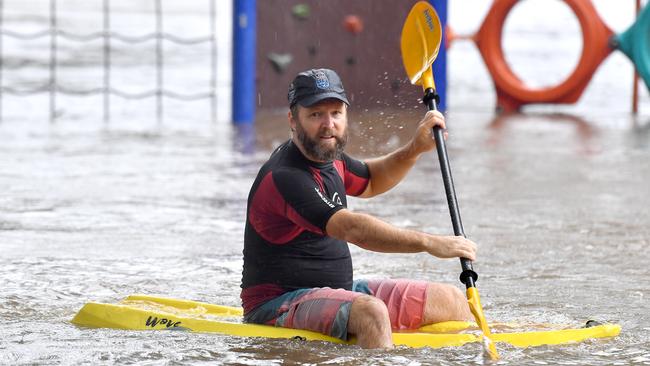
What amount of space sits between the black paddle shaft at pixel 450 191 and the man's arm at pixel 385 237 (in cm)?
19

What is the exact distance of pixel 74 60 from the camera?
877 inches

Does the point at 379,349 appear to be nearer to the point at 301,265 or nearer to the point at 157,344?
the point at 301,265

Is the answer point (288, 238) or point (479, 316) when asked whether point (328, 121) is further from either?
point (479, 316)

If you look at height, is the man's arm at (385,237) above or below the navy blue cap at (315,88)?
below

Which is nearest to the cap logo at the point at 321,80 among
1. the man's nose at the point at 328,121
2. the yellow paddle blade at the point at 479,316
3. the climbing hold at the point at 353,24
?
the man's nose at the point at 328,121

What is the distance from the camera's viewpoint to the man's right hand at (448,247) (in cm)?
489

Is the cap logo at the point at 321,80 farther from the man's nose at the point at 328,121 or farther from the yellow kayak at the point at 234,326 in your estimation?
the yellow kayak at the point at 234,326

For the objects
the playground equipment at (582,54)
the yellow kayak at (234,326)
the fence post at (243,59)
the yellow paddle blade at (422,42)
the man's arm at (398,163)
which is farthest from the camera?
the playground equipment at (582,54)

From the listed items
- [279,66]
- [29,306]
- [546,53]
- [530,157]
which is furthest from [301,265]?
[546,53]

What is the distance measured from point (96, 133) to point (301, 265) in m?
8.70

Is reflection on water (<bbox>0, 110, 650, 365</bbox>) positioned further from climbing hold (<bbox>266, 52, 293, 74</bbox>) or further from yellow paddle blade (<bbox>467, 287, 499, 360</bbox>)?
climbing hold (<bbox>266, 52, 293, 74</bbox>)

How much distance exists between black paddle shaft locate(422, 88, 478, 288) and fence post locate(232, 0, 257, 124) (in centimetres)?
844

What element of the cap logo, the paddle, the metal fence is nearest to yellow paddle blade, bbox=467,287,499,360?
the paddle

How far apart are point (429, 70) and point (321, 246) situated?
119cm
